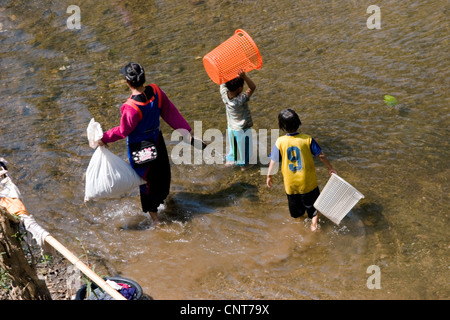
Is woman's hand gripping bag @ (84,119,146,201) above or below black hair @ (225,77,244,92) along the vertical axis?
below

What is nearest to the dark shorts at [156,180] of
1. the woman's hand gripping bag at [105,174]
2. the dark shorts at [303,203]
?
the woman's hand gripping bag at [105,174]

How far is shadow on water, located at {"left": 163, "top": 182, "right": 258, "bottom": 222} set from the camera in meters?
5.36

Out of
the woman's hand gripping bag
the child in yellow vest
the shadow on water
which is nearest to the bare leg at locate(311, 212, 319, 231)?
the child in yellow vest

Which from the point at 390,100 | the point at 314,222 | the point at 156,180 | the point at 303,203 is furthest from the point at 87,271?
the point at 390,100

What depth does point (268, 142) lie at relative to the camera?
6297 mm

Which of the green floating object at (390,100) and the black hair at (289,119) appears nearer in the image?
the black hair at (289,119)

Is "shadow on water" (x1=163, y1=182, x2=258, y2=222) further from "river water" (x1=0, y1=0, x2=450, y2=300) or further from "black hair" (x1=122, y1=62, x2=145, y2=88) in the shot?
"black hair" (x1=122, y1=62, x2=145, y2=88)

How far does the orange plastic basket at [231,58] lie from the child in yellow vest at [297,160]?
0.91 m

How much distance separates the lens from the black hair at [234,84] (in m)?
5.26

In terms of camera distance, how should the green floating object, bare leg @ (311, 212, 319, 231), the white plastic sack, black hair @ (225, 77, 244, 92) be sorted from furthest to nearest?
the green floating object → black hair @ (225, 77, 244, 92) → bare leg @ (311, 212, 319, 231) → the white plastic sack

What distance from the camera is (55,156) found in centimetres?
651

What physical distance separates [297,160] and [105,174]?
1762 millimetres

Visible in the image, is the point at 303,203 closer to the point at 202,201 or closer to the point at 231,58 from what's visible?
the point at 202,201

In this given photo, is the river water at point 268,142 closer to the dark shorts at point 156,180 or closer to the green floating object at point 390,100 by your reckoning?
the green floating object at point 390,100
